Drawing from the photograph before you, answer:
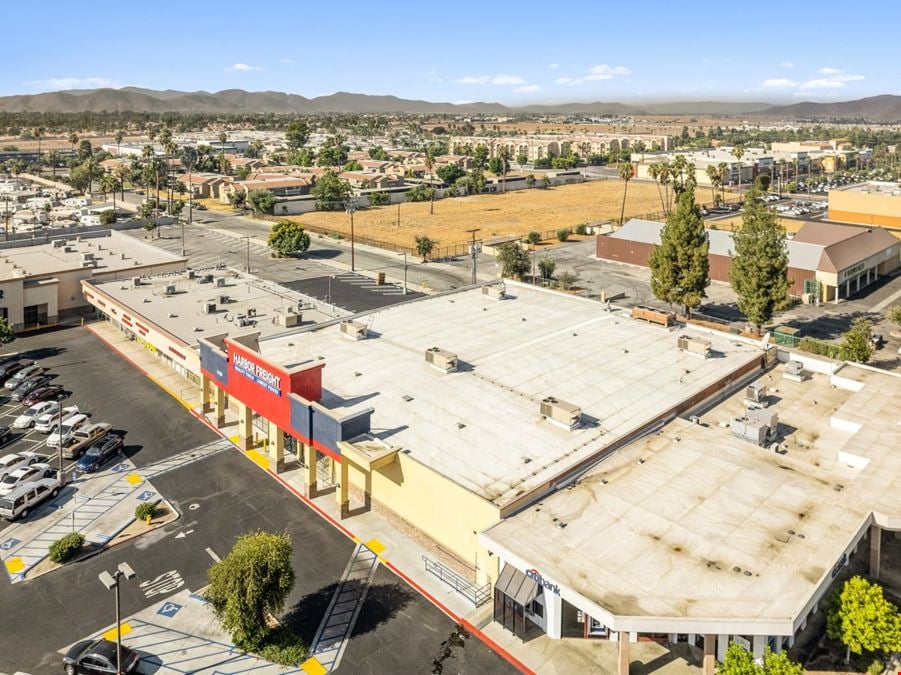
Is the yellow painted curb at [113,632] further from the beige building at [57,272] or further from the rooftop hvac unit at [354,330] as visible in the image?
the beige building at [57,272]

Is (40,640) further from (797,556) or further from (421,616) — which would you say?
(797,556)

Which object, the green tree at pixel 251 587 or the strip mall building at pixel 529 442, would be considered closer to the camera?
the strip mall building at pixel 529 442

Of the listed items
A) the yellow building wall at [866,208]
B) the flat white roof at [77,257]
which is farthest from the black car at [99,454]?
the yellow building wall at [866,208]

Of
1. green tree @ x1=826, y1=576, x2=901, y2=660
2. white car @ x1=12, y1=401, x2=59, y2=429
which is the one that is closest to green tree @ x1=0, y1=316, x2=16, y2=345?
Answer: white car @ x1=12, y1=401, x2=59, y2=429

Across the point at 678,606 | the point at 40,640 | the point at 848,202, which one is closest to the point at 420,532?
the point at 678,606

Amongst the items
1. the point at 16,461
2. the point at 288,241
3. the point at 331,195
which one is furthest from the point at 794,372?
the point at 331,195

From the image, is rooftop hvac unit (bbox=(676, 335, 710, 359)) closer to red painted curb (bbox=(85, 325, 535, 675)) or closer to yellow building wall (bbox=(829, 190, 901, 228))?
red painted curb (bbox=(85, 325, 535, 675))
